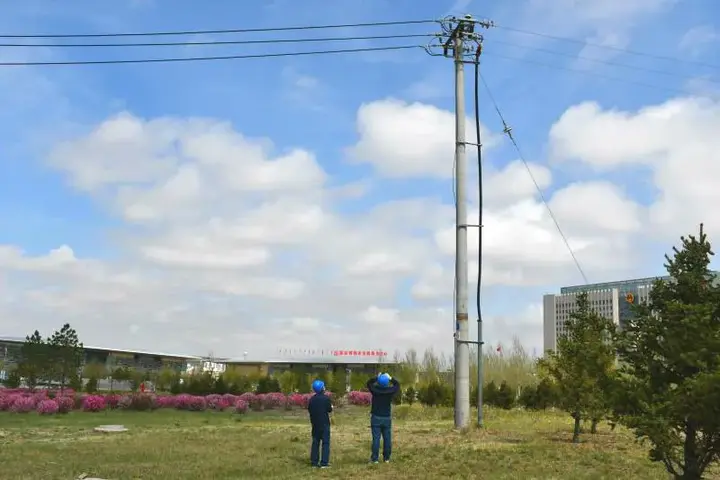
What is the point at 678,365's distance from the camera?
8.45m

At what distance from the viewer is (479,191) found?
19094 mm

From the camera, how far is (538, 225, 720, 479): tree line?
26.4 ft

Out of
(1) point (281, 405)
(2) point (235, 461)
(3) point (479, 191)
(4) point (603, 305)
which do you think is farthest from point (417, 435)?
(4) point (603, 305)

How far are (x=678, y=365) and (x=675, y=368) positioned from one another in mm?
122

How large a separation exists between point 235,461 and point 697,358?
26.1 ft

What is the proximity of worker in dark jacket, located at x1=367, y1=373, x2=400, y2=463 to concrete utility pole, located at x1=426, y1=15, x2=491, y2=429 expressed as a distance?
5.64 m

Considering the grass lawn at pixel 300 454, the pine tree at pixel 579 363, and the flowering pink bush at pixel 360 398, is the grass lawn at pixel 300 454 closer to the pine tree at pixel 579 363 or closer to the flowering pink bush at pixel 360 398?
the pine tree at pixel 579 363

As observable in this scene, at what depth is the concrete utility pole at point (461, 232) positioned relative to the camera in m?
17.7

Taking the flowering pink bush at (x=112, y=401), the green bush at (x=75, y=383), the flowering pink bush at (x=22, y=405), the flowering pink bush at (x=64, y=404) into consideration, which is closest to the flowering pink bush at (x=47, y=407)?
the flowering pink bush at (x=64, y=404)

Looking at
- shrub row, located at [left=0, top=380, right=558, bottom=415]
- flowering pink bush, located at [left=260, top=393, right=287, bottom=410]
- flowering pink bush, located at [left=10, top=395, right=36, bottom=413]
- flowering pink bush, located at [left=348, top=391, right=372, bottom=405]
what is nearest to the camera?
flowering pink bush, located at [left=10, top=395, right=36, bottom=413]

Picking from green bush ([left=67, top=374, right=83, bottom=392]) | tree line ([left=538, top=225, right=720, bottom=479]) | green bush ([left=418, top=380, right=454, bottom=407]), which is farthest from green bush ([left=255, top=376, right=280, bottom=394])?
tree line ([left=538, top=225, right=720, bottom=479])

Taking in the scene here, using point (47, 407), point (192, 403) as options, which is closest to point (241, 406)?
point (192, 403)

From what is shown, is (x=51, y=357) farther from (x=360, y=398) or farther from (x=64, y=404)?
(x=360, y=398)

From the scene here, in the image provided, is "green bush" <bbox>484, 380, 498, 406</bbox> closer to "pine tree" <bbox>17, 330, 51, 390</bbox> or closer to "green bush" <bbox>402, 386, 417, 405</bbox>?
"green bush" <bbox>402, 386, 417, 405</bbox>
